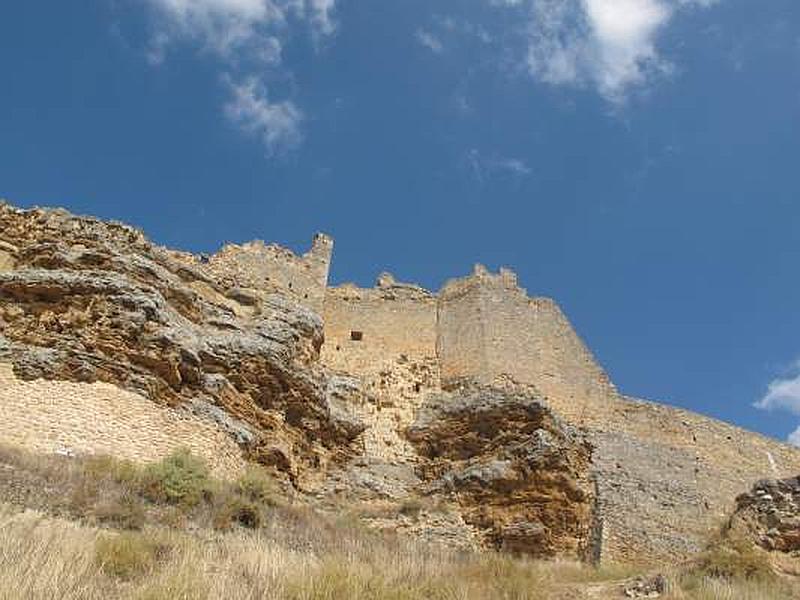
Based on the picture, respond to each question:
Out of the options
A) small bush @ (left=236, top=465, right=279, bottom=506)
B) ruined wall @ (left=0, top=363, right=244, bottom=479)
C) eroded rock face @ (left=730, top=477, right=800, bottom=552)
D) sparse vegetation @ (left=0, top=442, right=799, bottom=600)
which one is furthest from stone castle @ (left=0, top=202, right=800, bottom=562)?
eroded rock face @ (left=730, top=477, right=800, bottom=552)

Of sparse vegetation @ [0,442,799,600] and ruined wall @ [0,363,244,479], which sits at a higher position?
ruined wall @ [0,363,244,479]

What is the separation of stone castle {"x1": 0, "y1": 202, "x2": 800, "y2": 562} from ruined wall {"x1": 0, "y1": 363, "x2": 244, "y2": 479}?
0.03 meters

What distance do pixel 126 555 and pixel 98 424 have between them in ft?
16.7

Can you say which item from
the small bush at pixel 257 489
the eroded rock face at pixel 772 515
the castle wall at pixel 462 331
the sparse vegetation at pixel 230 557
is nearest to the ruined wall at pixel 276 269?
the castle wall at pixel 462 331

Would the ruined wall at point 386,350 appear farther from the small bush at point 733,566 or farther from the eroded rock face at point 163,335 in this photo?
the small bush at point 733,566

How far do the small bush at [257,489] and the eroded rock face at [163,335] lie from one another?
174 cm

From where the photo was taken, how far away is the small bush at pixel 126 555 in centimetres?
602

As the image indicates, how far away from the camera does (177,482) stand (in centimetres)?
929

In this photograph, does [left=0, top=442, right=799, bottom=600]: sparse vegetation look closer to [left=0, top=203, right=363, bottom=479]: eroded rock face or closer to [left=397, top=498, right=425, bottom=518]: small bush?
[left=0, top=203, right=363, bottom=479]: eroded rock face

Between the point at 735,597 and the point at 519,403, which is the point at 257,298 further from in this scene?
the point at 735,597

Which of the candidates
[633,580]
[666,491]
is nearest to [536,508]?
[666,491]

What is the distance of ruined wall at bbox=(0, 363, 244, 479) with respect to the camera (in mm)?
10403

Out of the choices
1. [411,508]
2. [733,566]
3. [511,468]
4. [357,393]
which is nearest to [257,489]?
[411,508]

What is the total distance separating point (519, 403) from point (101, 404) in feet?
26.2
